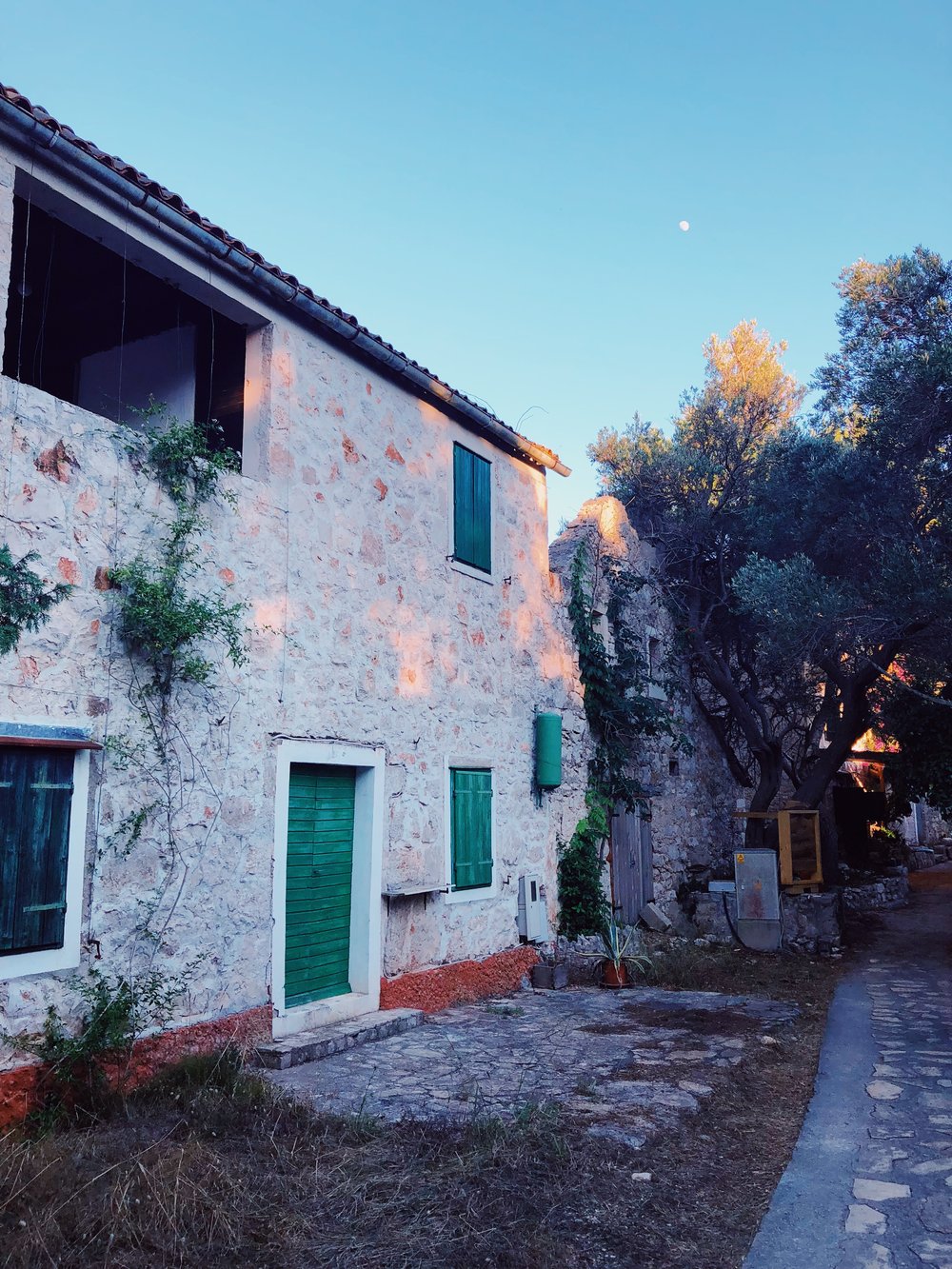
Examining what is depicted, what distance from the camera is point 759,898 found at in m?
12.0

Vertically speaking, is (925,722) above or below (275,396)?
below

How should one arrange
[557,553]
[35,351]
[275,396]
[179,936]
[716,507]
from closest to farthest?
[179,936] < [275,396] < [35,351] < [557,553] < [716,507]

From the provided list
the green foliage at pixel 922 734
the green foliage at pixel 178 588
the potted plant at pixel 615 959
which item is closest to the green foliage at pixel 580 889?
the potted plant at pixel 615 959

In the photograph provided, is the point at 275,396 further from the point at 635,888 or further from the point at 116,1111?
the point at 635,888

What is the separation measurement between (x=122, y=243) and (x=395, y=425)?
283 centimetres

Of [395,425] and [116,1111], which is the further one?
[395,425]

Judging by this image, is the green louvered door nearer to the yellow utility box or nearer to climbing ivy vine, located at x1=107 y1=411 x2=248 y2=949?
climbing ivy vine, located at x1=107 y1=411 x2=248 y2=949

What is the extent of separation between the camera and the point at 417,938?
8.03 meters

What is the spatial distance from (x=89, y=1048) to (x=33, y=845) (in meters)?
1.12

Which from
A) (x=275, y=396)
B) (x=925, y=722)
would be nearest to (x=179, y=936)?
(x=275, y=396)

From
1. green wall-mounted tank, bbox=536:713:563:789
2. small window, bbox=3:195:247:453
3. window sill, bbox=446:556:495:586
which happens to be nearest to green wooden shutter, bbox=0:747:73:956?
small window, bbox=3:195:247:453

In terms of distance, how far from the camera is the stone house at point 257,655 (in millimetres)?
5230

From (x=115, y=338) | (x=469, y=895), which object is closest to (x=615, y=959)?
(x=469, y=895)

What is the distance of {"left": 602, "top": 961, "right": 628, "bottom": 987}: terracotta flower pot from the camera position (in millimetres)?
9438
